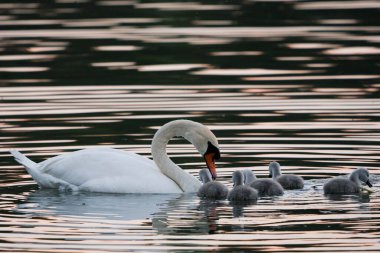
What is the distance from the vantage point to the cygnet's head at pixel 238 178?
1611 cm

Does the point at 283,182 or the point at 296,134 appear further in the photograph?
the point at 296,134

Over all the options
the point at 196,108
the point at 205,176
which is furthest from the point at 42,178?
the point at 196,108

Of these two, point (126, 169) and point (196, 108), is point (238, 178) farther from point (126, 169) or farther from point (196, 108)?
point (196, 108)

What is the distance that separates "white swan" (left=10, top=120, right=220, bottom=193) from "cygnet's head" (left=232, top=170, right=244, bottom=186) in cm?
48

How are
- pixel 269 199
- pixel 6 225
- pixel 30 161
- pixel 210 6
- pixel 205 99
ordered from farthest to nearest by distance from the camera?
1. pixel 210 6
2. pixel 205 99
3. pixel 30 161
4. pixel 269 199
5. pixel 6 225

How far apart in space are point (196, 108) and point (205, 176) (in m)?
5.03

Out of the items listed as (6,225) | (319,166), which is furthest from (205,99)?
(6,225)

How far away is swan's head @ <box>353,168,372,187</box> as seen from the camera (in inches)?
636

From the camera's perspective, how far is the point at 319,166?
1778 centimetres

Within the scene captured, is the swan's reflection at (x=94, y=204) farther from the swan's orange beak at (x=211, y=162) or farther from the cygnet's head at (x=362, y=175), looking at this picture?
the cygnet's head at (x=362, y=175)

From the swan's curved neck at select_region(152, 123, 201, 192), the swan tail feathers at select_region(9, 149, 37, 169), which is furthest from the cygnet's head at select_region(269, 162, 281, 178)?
the swan tail feathers at select_region(9, 149, 37, 169)

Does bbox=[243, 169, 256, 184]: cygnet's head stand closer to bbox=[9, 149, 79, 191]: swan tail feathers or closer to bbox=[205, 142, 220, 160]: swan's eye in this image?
bbox=[205, 142, 220, 160]: swan's eye

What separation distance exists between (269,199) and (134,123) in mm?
5246

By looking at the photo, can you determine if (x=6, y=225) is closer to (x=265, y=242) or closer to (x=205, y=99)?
(x=265, y=242)
